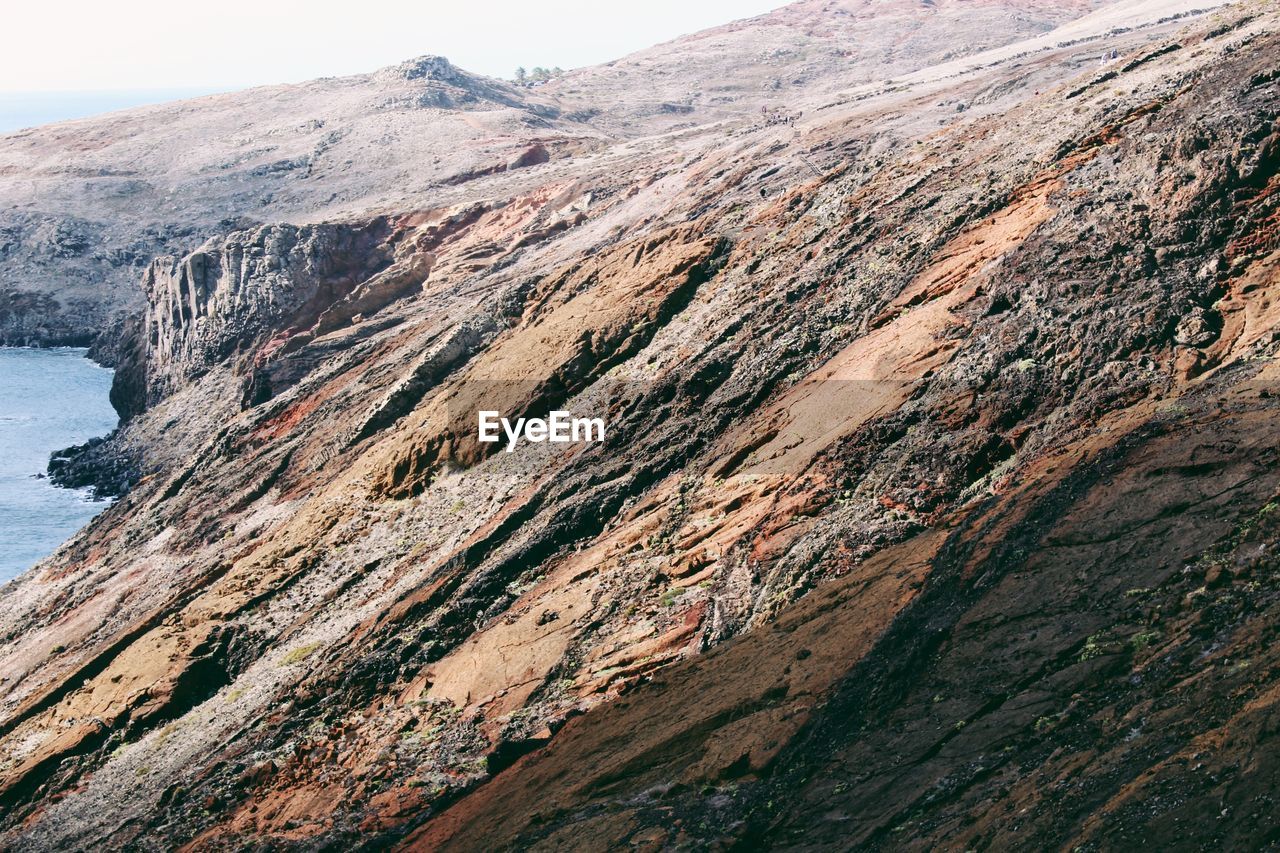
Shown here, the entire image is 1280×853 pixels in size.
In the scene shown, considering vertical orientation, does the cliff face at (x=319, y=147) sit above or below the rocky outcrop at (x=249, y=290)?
above

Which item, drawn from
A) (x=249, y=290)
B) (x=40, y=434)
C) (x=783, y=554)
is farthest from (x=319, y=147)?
(x=783, y=554)

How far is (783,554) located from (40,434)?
43.4 metres

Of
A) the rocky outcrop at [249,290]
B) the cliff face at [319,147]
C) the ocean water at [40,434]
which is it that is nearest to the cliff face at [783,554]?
the ocean water at [40,434]

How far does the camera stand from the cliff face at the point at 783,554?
1134 centimetres

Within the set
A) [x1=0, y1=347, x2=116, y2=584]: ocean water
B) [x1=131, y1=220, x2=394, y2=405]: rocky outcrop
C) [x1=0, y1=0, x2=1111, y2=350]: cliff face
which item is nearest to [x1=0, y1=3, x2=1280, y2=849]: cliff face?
[x1=0, y1=347, x2=116, y2=584]: ocean water

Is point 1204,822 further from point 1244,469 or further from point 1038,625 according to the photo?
point 1244,469

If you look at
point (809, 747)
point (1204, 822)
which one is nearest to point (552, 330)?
point (809, 747)

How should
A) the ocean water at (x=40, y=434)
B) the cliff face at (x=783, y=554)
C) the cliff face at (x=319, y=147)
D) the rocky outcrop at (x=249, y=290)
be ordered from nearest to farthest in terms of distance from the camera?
the cliff face at (x=783, y=554) → the ocean water at (x=40, y=434) → the rocky outcrop at (x=249, y=290) → the cliff face at (x=319, y=147)

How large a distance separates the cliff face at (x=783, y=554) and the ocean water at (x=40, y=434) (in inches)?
282

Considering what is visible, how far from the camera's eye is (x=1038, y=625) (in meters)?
12.2

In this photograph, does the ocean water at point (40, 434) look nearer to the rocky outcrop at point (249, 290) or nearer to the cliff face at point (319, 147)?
the cliff face at point (319, 147)

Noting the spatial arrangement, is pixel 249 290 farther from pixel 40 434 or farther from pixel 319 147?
pixel 319 147

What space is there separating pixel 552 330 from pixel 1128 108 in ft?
42.2

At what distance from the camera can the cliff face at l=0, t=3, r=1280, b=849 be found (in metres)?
11.3
